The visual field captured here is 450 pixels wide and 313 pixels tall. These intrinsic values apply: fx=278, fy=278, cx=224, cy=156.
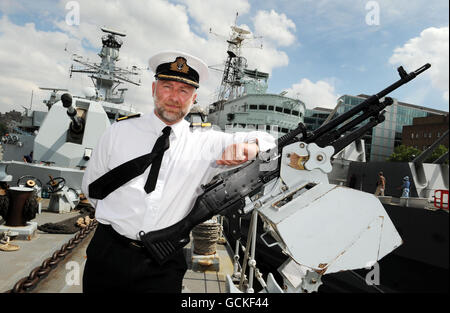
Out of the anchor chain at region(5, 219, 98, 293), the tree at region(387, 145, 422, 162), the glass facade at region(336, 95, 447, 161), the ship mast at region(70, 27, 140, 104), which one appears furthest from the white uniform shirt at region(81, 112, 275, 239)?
the glass facade at region(336, 95, 447, 161)

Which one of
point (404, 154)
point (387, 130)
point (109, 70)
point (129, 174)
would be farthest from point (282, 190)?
point (387, 130)

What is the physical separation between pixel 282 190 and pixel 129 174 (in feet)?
2.82

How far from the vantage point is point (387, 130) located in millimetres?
32000

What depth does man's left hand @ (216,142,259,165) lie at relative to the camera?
1519 millimetres

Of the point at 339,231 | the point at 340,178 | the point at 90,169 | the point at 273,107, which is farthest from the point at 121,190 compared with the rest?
the point at 273,107

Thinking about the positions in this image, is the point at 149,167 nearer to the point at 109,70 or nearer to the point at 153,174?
the point at 153,174

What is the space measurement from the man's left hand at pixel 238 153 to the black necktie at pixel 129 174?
34 centimetres

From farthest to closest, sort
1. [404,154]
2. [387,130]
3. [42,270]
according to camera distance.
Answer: [387,130] < [404,154] < [42,270]

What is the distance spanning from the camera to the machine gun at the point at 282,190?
1433 millimetres

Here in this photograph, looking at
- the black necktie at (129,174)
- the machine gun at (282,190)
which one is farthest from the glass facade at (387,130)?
the black necktie at (129,174)

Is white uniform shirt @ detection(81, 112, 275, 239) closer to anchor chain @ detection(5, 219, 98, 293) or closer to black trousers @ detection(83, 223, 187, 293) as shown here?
black trousers @ detection(83, 223, 187, 293)

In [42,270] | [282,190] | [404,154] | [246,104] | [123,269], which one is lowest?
[42,270]

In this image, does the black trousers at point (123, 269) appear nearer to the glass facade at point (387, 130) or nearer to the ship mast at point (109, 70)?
the ship mast at point (109, 70)
